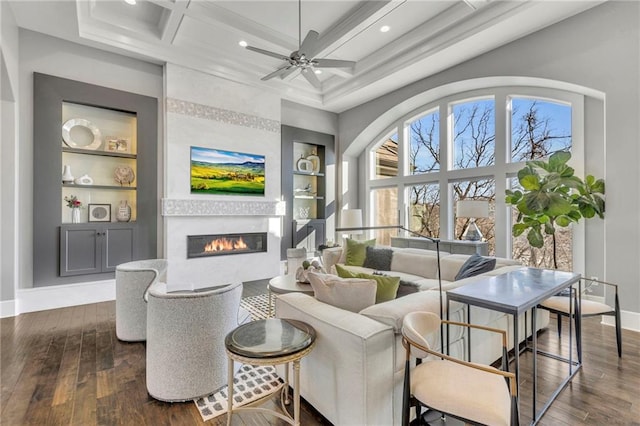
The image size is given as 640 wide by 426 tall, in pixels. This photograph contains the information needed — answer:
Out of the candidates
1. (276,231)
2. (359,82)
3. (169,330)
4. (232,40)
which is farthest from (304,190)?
Answer: (169,330)

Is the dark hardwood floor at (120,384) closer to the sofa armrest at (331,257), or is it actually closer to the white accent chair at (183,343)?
the white accent chair at (183,343)

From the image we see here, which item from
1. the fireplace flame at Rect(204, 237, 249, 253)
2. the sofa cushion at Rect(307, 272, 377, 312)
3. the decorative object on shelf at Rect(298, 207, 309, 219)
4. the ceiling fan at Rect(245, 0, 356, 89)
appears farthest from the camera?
the decorative object on shelf at Rect(298, 207, 309, 219)

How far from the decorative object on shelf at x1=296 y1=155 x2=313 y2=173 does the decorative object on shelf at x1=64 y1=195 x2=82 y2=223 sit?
4.05 m

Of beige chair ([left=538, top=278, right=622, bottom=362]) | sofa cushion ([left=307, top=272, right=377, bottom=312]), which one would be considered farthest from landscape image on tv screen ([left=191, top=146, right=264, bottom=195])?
beige chair ([left=538, top=278, right=622, bottom=362])

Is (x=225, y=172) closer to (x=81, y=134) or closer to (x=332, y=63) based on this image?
(x=81, y=134)

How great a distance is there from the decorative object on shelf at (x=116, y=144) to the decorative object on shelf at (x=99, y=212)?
902 mm

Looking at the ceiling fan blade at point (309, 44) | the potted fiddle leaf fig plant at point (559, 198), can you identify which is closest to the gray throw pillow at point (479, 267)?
the potted fiddle leaf fig plant at point (559, 198)

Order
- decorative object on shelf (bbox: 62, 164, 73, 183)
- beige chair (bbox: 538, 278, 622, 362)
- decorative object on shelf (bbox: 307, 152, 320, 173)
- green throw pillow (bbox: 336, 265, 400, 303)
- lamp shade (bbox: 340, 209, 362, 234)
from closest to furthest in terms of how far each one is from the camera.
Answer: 1. green throw pillow (bbox: 336, 265, 400, 303)
2. beige chair (bbox: 538, 278, 622, 362)
3. decorative object on shelf (bbox: 62, 164, 73, 183)
4. lamp shade (bbox: 340, 209, 362, 234)
5. decorative object on shelf (bbox: 307, 152, 320, 173)

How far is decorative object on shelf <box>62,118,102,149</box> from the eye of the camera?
4.43m

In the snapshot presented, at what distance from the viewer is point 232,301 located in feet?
7.28

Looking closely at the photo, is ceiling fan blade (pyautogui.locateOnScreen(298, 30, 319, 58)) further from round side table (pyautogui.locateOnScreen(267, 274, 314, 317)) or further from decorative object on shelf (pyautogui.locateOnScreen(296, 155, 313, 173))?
decorative object on shelf (pyautogui.locateOnScreen(296, 155, 313, 173))

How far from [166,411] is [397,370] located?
154 cm

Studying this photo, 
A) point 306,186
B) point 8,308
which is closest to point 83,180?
point 8,308

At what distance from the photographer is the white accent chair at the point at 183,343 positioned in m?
2.01
